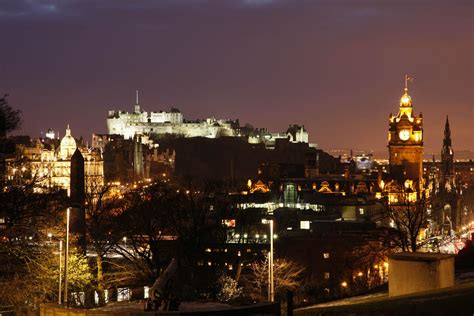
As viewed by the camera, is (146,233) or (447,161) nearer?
(146,233)

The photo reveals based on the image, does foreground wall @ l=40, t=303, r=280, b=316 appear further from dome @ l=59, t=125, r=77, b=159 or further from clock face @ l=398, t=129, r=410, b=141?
clock face @ l=398, t=129, r=410, b=141

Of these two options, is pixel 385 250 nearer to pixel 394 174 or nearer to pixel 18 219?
pixel 18 219

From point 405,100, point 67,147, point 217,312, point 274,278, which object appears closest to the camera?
point 217,312

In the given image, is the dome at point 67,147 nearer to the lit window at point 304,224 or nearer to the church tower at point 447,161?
the lit window at point 304,224

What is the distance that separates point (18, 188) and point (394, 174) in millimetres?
87563

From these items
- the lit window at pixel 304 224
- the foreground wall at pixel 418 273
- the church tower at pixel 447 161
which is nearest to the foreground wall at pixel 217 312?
the foreground wall at pixel 418 273

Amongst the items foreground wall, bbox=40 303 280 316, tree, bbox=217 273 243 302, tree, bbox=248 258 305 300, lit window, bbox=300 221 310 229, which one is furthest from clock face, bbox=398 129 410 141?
foreground wall, bbox=40 303 280 316

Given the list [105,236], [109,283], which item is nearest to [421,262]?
[109,283]

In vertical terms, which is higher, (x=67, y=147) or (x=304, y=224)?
(x=67, y=147)

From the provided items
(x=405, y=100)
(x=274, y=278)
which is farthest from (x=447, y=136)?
(x=274, y=278)

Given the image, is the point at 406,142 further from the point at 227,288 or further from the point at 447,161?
the point at 227,288

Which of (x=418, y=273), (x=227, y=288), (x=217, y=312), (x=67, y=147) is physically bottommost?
(x=227, y=288)

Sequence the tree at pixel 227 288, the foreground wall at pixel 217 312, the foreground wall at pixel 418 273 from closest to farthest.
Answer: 1. the foreground wall at pixel 217 312
2. the foreground wall at pixel 418 273
3. the tree at pixel 227 288

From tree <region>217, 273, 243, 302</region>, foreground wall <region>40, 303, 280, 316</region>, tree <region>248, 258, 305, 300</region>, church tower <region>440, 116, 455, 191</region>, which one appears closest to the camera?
foreground wall <region>40, 303, 280, 316</region>
